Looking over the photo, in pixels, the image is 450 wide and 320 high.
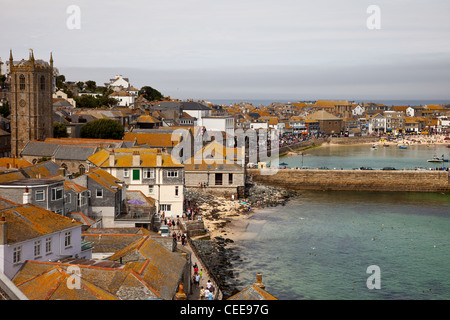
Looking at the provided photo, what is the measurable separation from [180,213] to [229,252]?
235 inches

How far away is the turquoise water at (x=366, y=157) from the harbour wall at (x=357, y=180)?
47.9 ft

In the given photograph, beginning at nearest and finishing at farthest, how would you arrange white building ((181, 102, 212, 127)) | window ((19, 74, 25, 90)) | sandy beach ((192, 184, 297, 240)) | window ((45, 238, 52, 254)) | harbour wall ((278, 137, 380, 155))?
window ((45, 238, 52, 254))
sandy beach ((192, 184, 297, 240))
window ((19, 74, 25, 90))
white building ((181, 102, 212, 127))
harbour wall ((278, 137, 380, 155))

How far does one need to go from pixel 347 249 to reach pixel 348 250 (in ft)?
0.72

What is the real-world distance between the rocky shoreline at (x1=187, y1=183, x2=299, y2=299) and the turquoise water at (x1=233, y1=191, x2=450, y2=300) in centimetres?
69

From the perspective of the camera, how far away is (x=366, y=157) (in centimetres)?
9238

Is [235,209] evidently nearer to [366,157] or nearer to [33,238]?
[33,238]

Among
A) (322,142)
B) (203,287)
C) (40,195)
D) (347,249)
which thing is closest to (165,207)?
(347,249)

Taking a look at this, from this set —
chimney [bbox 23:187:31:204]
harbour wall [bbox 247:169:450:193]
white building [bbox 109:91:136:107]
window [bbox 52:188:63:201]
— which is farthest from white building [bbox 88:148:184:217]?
white building [bbox 109:91:136:107]

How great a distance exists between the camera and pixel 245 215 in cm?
3956

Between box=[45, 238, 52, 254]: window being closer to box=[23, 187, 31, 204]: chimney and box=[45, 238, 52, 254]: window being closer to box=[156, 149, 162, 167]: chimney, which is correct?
box=[23, 187, 31, 204]: chimney

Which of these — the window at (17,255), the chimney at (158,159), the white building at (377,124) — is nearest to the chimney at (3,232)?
the window at (17,255)

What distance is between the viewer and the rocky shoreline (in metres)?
25.1

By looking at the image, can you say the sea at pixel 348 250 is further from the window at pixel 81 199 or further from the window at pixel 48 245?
the window at pixel 48 245

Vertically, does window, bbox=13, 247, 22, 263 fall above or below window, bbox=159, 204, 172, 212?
above
